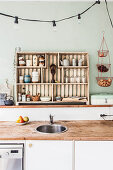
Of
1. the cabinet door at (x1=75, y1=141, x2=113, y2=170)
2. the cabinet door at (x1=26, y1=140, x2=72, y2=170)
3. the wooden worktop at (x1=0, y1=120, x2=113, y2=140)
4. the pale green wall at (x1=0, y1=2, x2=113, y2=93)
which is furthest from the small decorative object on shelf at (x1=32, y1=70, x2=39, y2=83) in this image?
the cabinet door at (x1=75, y1=141, x2=113, y2=170)

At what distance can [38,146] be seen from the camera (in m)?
1.90

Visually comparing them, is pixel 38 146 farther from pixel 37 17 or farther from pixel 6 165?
pixel 37 17

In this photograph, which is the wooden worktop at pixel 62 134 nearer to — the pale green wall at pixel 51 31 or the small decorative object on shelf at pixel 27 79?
the small decorative object on shelf at pixel 27 79

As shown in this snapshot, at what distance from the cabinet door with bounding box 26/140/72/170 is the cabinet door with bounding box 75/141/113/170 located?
0.39 ft

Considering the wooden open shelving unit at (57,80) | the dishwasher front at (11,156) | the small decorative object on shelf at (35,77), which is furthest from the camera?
the wooden open shelving unit at (57,80)

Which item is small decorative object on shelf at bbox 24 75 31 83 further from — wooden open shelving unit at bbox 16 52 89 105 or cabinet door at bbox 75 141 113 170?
cabinet door at bbox 75 141 113 170

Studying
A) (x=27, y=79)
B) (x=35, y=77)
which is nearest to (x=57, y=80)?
(x=35, y=77)

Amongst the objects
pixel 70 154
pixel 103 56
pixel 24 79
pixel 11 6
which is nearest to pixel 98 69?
pixel 103 56

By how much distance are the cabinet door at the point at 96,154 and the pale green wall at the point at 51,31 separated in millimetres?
1280

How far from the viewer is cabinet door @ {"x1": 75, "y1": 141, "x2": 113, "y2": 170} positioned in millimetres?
1902

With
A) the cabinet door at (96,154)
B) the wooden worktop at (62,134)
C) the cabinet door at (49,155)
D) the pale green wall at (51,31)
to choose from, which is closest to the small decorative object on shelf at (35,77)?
the pale green wall at (51,31)

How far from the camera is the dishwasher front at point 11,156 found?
185 cm

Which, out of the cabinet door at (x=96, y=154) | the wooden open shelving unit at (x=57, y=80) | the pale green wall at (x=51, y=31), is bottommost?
the cabinet door at (x=96, y=154)

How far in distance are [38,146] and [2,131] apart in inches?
21.9
